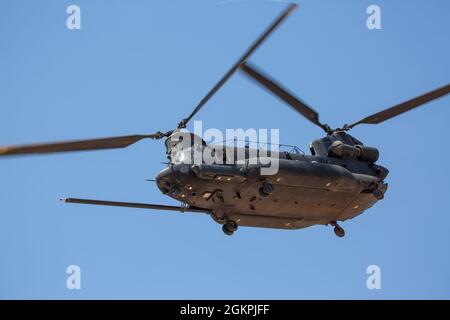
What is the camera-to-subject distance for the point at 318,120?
171ft

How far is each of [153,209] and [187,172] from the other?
8.20ft

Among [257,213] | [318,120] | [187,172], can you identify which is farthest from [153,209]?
[318,120]

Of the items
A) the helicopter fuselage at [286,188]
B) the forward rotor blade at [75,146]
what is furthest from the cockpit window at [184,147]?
the forward rotor blade at [75,146]

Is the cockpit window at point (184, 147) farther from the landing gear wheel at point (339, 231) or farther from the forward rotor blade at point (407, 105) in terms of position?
the forward rotor blade at point (407, 105)

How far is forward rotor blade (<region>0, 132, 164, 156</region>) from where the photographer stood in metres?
42.9

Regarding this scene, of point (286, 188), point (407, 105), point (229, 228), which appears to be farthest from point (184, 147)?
point (407, 105)

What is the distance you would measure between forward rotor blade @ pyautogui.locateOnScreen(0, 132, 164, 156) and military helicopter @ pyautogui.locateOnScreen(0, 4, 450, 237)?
5 centimetres

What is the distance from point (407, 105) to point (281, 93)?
6.59 meters

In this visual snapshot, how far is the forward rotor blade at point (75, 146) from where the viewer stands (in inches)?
1688

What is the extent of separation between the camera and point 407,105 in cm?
5056

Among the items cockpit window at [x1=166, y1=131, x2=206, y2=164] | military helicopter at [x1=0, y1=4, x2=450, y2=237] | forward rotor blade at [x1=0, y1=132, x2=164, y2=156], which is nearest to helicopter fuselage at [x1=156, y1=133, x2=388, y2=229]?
military helicopter at [x1=0, y1=4, x2=450, y2=237]

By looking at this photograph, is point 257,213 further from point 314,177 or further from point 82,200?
point 82,200
